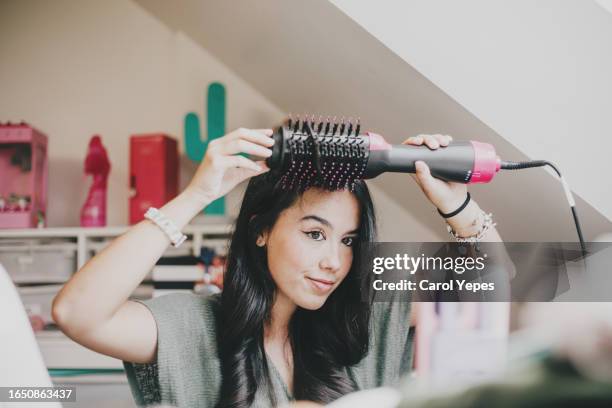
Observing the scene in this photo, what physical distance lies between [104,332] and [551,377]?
1.82 ft

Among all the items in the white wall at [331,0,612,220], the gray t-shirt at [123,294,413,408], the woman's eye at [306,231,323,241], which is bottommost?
the gray t-shirt at [123,294,413,408]

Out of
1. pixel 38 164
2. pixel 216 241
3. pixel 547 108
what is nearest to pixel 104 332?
pixel 547 108

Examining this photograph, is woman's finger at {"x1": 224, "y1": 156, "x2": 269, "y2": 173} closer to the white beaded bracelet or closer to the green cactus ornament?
the white beaded bracelet

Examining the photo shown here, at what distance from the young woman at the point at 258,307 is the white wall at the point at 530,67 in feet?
0.70

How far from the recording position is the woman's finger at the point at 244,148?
570 mm

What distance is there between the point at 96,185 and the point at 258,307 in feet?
3.96

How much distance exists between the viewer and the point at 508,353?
23 cm

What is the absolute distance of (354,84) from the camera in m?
1.24

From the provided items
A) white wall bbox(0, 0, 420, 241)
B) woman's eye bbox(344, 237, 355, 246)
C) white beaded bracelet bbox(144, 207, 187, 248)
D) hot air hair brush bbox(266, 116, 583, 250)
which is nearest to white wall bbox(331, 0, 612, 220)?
hot air hair brush bbox(266, 116, 583, 250)

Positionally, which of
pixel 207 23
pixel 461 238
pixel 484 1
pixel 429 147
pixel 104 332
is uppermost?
pixel 207 23

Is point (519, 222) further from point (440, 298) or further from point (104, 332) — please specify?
point (104, 332)

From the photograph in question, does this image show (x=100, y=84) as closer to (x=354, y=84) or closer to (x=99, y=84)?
(x=99, y=84)

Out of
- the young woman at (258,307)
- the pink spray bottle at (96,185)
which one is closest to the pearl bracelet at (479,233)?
the young woman at (258,307)

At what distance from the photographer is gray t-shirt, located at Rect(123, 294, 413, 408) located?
2.22ft
